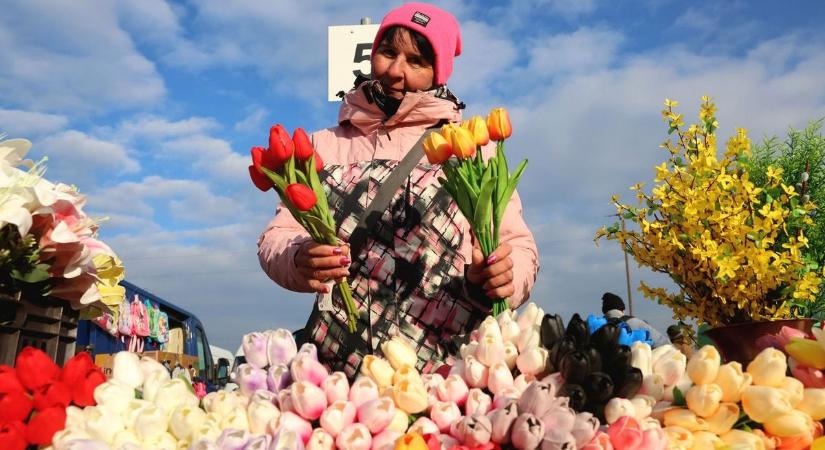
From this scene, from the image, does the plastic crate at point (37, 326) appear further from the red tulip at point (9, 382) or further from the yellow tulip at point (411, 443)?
the yellow tulip at point (411, 443)

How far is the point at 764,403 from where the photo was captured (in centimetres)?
110

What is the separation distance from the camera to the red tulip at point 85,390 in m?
1.12

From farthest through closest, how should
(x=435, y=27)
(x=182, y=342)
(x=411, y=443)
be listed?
(x=182, y=342)
(x=435, y=27)
(x=411, y=443)

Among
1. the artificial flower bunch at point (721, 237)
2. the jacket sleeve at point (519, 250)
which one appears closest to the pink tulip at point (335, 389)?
the jacket sleeve at point (519, 250)

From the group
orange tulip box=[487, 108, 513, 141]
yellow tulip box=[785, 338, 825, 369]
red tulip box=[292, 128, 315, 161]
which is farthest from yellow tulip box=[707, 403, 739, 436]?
red tulip box=[292, 128, 315, 161]

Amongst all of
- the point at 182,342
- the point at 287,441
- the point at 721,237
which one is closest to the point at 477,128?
the point at 287,441

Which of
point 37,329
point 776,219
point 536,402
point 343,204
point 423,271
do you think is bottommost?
point 536,402

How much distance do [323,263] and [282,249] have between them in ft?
1.39

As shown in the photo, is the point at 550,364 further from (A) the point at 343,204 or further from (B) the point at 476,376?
(A) the point at 343,204

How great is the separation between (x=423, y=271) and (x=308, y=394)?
102cm

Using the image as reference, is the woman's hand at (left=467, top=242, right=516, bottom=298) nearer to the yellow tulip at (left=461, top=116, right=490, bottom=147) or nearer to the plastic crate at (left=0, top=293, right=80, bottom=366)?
the yellow tulip at (left=461, top=116, right=490, bottom=147)

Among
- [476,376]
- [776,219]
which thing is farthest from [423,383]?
[776,219]

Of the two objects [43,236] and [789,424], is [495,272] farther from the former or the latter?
[43,236]

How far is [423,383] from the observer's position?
3.94ft
